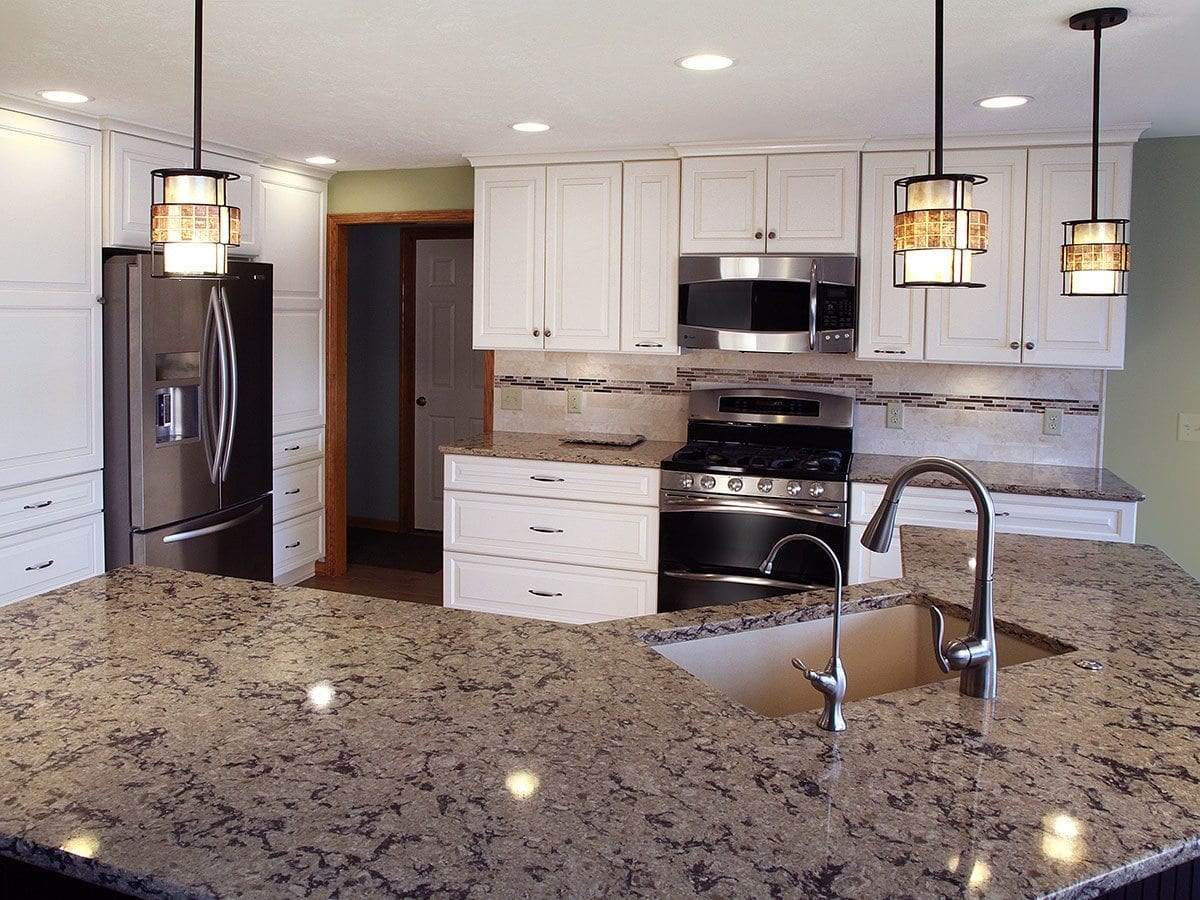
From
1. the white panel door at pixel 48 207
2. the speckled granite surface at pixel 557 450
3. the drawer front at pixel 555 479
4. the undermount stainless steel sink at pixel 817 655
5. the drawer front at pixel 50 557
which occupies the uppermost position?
the white panel door at pixel 48 207

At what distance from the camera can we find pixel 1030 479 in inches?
156

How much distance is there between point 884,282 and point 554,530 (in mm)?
1693

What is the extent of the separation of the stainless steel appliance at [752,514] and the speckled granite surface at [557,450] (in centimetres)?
16

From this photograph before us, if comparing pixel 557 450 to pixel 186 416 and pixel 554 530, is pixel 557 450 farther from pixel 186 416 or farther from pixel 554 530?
pixel 186 416

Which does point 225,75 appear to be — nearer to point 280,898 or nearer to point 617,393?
point 617,393

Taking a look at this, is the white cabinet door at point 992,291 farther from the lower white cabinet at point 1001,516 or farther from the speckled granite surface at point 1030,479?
the lower white cabinet at point 1001,516

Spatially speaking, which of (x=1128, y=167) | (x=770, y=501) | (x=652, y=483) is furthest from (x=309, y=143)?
(x=1128, y=167)

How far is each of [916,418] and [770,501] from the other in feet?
2.73

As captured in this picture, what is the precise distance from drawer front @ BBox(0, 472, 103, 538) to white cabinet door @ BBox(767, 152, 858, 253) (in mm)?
2833

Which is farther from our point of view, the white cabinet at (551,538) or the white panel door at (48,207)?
the white cabinet at (551,538)

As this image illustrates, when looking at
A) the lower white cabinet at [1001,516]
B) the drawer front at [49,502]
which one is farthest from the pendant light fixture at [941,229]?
the drawer front at [49,502]

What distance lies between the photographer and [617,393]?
16.3 ft

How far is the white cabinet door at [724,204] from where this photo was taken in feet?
14.1

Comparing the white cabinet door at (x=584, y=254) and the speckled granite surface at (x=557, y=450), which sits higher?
the white cabinet door at (x=584, y=254)
